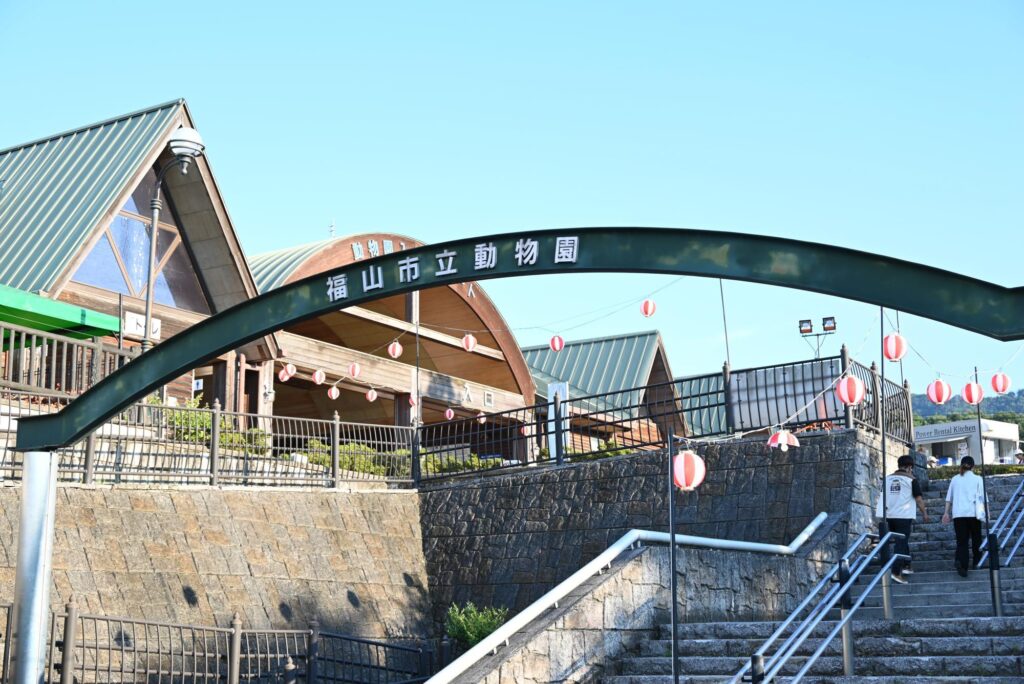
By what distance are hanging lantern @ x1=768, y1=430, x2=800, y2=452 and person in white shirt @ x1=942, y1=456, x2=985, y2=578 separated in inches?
128

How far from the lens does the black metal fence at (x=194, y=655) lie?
36.3 ft

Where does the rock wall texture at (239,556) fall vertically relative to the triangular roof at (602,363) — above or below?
below

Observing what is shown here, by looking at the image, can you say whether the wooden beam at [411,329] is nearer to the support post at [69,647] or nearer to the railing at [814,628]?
the support post at [69,647]

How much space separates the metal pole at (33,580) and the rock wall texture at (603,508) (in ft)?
34.8

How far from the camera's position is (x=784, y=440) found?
1569cm

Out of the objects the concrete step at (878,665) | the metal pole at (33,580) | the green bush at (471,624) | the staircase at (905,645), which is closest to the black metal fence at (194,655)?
the green bush at (471,624)

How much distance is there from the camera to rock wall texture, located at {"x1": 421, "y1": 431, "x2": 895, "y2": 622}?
53.0 ft

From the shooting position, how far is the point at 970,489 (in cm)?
1232

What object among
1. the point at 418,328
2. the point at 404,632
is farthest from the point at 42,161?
the point at 404,632

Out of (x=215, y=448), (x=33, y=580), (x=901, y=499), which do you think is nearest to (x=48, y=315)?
(x=215, y=448)

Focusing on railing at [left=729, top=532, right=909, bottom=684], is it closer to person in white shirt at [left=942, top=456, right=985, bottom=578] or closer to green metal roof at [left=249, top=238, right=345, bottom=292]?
person in white shirt at [left=942, top=456, right=985, bottom=578]

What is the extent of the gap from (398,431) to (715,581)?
1089 cm

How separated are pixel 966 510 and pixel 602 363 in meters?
25.8

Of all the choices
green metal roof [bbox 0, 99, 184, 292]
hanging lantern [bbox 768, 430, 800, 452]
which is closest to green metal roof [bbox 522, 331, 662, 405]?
green metal roof [bbox 0, 99, 184, 292]
